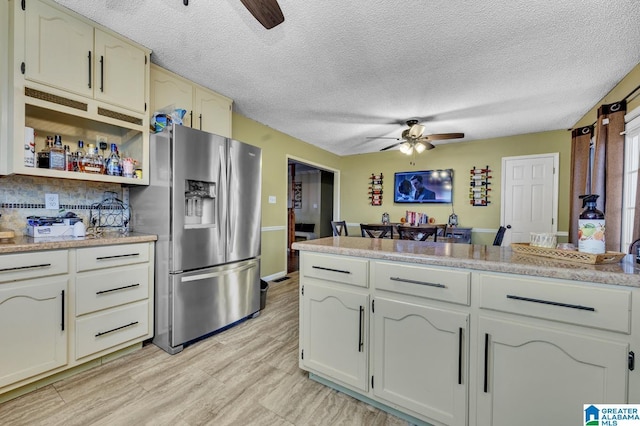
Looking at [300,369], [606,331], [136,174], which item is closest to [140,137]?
[136,174]

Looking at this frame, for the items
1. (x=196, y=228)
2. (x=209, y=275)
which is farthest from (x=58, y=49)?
(x=209, y=275)

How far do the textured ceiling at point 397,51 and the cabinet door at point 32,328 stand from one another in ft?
6.14

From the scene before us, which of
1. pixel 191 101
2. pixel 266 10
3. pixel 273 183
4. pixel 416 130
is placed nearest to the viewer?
pixel 266 10

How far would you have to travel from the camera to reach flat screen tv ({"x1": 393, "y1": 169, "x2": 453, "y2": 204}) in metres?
5.06

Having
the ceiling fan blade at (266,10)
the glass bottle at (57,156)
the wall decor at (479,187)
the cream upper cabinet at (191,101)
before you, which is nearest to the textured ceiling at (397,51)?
the cream upper cabinet at (191,101)

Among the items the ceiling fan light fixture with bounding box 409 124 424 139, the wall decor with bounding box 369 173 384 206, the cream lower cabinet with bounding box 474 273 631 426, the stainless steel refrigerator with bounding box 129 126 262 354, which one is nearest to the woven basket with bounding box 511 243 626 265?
the cream lower cabinet with bounding box 474 273 631 426

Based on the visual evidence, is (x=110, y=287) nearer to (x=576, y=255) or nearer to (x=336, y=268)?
(x=336, y=268)

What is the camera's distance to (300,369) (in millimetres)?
1900

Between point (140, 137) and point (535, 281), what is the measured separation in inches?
111

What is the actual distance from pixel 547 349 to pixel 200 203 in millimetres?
2454

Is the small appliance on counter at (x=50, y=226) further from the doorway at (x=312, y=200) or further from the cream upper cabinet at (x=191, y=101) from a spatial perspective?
the doorway at (x=312, y=200)

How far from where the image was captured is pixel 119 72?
2.06 metres

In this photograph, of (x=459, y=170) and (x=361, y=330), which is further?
(x=459, y=170)

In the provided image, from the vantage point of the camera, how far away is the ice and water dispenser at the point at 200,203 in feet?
7.41
